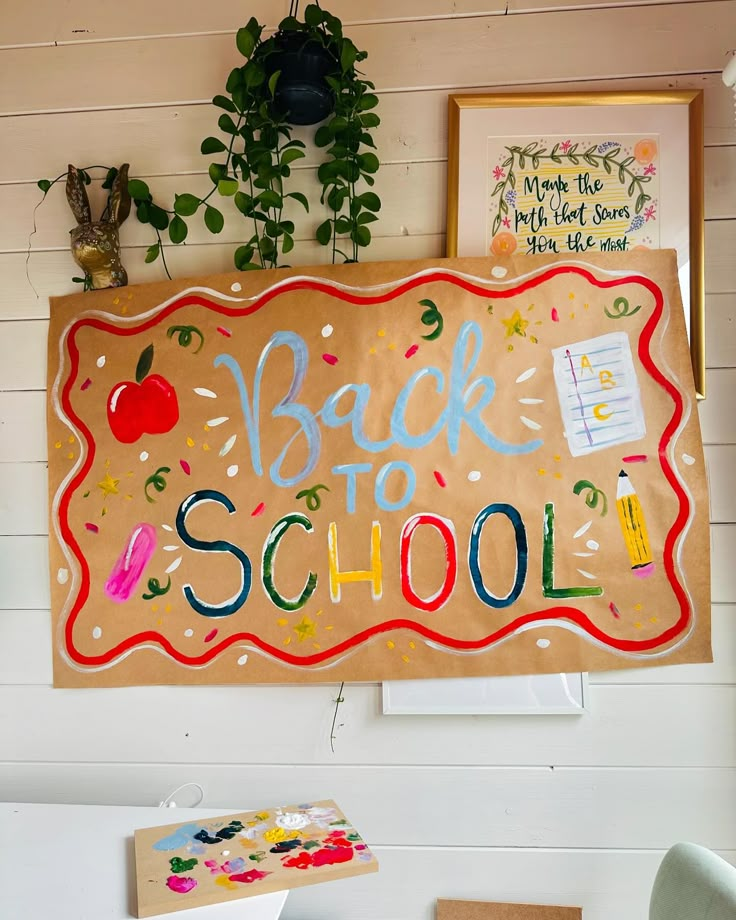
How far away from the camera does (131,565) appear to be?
1.49 metres

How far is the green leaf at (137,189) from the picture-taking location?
147 centimetres

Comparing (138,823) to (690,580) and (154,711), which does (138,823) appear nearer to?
(154,711)

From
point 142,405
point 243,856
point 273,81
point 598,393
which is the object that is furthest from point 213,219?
point 243,856

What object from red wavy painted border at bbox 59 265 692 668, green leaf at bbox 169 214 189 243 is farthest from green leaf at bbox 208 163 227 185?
red wavy painted border at bbox 59 265 692 668

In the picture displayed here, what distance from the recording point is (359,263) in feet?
4.80

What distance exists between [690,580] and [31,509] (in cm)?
123

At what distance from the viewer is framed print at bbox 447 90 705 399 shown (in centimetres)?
143

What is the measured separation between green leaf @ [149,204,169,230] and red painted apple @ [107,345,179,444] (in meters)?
0.23

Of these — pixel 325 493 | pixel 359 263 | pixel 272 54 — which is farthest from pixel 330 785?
pixel 272 54

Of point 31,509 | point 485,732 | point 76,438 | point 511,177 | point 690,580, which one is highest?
point 511,177

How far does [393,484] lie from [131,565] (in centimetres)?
51

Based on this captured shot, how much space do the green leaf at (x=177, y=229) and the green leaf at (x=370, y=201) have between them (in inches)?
13.0

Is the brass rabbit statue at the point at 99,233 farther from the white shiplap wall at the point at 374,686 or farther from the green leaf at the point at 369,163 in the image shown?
the green leaf at the point at 369,163

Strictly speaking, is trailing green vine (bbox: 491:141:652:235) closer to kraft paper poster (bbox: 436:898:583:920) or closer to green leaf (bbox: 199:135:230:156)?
green leaf (bbox: 199:135:230:156)
